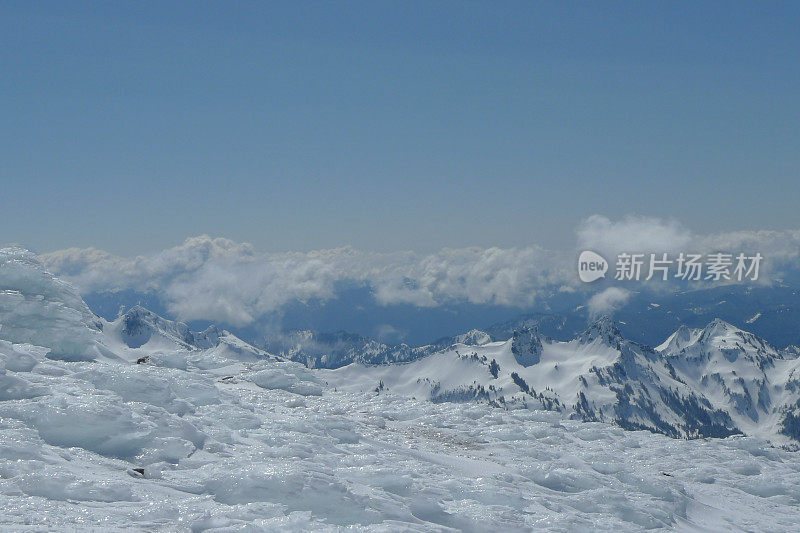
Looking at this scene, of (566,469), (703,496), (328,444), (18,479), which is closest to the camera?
(18,479)

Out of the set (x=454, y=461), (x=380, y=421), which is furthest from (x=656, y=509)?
(x=380, y=421)

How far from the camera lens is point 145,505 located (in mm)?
28703

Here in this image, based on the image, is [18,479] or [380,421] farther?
[380,421]

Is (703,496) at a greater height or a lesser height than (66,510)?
lesser

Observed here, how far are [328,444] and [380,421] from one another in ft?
104

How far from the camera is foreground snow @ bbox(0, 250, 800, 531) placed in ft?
97.5

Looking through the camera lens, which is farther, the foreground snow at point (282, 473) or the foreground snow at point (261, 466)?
the foreground snow at point (261, 466)

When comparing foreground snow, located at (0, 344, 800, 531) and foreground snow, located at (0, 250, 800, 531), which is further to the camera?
foreground snow, located at (0, 250, 800, 531)

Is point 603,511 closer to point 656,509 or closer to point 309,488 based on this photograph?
point 656,509

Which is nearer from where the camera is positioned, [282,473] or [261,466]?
[282,473]

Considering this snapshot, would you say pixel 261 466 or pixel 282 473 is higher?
pixel 282 473

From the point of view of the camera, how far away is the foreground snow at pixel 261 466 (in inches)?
1170

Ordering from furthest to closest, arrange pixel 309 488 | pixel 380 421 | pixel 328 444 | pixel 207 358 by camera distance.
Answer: pixel 207 358 < pixel 380 421 < pixel 328 444 < pixel 309 488

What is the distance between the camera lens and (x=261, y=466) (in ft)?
118
